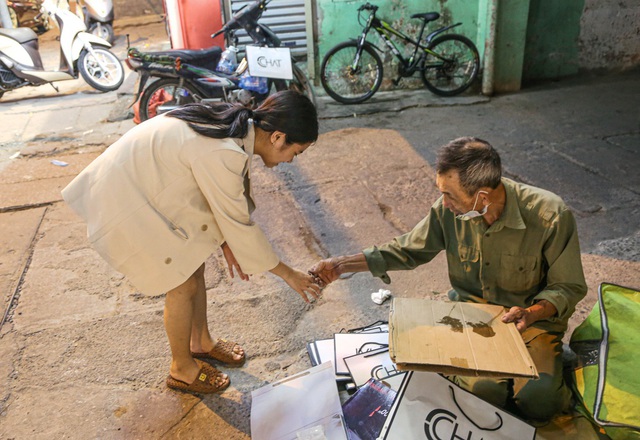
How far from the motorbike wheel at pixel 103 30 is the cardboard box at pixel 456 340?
958 cm

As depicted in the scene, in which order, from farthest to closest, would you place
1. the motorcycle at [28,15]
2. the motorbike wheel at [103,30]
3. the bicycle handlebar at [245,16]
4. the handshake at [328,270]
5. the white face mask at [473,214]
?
the motorcycle at [28,15] → the motorbike wheel at [103,30] → the bicycle handlebar at [245,16] → the handshake at [328,270] → the white face mask at [473,214]

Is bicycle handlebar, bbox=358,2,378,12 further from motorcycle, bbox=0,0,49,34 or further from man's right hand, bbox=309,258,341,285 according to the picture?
motorcycle, bbox=0,0,49,34

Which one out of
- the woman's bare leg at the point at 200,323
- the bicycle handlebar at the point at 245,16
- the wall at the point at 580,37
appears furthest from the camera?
the wall at the point at 580,37

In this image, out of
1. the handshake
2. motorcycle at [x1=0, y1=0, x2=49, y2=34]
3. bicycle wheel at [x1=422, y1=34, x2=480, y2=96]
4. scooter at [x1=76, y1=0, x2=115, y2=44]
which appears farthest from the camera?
motorcycle at [x1=0, y1=0, x2=49, y2=34]

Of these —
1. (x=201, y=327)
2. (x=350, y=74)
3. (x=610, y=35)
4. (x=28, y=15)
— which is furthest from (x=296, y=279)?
(x=28, y=15)

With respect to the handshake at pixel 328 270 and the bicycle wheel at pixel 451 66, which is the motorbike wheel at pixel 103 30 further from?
the handshake at pixel 328 270

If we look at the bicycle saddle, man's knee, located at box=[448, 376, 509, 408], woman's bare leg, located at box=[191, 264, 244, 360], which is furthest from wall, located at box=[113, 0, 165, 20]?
man's knee, located at box=[448, 376, 509, 408]

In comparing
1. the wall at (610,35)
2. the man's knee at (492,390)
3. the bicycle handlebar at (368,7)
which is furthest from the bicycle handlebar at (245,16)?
the man's knee at (492,390)

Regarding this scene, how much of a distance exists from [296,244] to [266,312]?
81cm

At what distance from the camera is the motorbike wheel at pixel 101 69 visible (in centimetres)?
754

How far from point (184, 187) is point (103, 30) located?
925 cm

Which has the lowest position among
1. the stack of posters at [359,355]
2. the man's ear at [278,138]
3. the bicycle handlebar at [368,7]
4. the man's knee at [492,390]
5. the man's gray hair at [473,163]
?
the stack of posters at [359,355]

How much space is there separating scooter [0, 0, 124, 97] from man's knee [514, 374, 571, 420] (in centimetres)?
712

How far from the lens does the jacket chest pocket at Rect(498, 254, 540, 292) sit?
225cm
